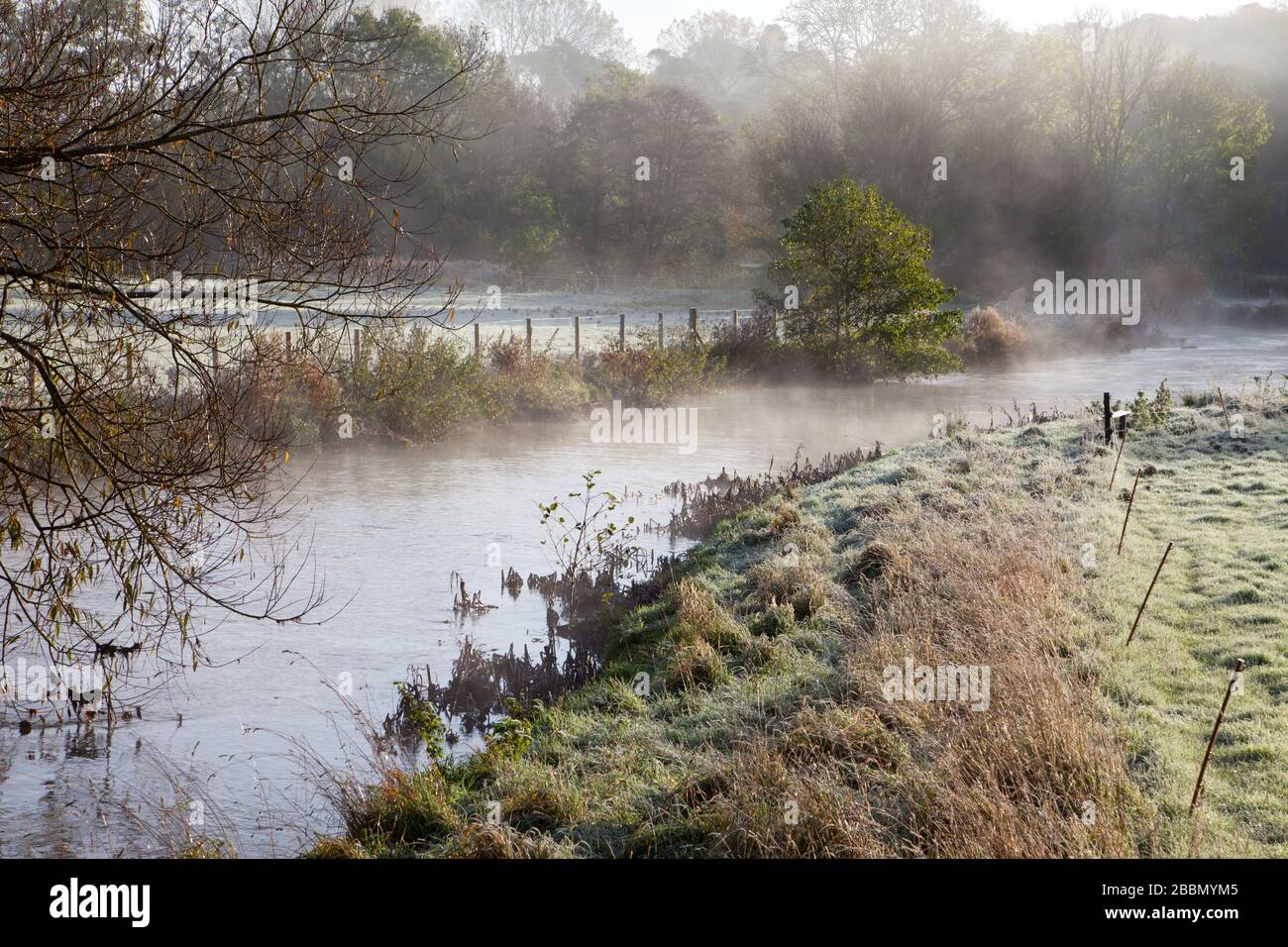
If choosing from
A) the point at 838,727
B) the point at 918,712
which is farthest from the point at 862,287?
the point at 838,727

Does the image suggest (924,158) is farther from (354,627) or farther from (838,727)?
(838,727)

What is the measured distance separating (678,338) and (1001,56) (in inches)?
1185

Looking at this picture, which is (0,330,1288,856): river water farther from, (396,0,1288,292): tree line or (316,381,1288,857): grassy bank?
(396,0,1288,292): tree line

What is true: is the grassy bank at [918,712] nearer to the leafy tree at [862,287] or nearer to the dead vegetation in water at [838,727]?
the dead vegetation in water at [838,727]

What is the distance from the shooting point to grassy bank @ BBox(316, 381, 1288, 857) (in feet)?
19.5

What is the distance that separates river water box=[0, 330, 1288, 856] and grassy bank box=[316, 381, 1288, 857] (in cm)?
159

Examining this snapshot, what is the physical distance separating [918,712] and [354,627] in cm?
661

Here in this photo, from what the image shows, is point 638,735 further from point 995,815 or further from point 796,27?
point 796,27

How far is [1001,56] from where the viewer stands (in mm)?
51844

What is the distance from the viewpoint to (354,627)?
11875 millimetres

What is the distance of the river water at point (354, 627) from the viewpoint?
7.88m

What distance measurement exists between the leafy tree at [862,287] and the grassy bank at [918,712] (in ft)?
57.5

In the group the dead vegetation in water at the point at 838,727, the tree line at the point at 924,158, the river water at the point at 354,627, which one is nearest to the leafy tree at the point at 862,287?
the river water at the point at 354,627

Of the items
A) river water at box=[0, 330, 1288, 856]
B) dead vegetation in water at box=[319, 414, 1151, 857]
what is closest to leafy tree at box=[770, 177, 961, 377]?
river water at box=[0, 330, 1288, 856]
